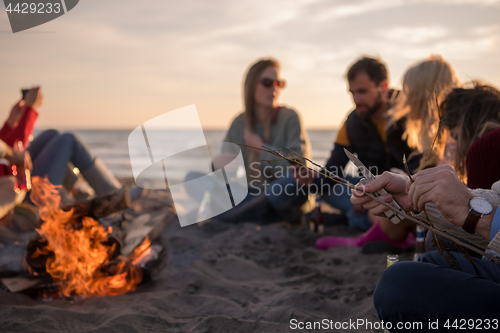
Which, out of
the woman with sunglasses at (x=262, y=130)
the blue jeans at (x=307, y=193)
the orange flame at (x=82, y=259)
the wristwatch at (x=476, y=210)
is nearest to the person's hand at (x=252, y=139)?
the woman with sunglasses at (x=262, y=130)

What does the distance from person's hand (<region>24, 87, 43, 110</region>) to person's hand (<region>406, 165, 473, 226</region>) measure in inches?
170

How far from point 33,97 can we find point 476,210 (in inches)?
179

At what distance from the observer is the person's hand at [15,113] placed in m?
4.15

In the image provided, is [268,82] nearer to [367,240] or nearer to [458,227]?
[367,240]

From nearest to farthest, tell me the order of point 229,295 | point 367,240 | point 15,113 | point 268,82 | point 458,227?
point 458,227 < point 229,295 < point 367,240 < point 15,113 < point 268,82

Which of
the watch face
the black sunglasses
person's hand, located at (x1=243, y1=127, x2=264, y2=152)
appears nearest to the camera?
the watch face

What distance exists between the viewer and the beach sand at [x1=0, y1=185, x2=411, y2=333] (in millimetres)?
2211

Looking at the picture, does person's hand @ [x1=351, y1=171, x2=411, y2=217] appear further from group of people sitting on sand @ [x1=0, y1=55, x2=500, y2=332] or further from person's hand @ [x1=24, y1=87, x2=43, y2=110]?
person's hand @ [x1=24, y1=87, x2=43, y2=110]

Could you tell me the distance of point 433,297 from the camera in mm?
1420

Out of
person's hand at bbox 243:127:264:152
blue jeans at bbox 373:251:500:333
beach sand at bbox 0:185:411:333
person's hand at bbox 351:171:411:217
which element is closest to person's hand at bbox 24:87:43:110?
beach sand at bbox 0:185:411:333

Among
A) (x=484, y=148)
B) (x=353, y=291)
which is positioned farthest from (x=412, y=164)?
(x=484, y=148)

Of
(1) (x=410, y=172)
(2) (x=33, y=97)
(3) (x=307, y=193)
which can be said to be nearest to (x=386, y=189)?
(1) (x=410, y=172)

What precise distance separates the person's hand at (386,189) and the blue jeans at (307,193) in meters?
2.60

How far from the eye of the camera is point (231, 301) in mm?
2594
